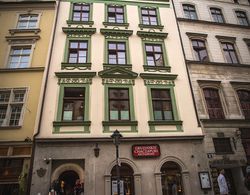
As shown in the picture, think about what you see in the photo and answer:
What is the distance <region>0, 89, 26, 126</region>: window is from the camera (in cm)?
1172

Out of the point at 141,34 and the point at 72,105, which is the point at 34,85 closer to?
the point at 72,105

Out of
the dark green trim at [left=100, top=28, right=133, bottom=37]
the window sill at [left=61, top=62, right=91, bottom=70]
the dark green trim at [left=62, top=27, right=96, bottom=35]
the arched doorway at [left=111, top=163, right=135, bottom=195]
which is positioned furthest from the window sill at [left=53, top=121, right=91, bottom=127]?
the dark green trim at [left=100, top=28, right=133, bottom=37]

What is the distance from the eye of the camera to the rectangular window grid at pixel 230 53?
15750mm

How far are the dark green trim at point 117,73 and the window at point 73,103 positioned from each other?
1656 mm

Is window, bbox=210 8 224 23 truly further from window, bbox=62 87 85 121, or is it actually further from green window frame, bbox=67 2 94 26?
window, bbox=62 87 85 121

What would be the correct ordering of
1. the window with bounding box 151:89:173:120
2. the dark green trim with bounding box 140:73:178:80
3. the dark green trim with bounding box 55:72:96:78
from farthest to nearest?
the dark green trim with bounding box 140:73:178:80, the dark green trim with bounding box 55:72:96:78, the window with bounding box 151:89:173:120

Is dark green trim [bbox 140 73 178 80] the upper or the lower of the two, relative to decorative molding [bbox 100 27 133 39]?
lower

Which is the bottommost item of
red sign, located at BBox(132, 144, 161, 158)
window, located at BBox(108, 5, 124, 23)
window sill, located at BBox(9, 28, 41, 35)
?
red sign, located at BBox(132, 144, 161, 158)

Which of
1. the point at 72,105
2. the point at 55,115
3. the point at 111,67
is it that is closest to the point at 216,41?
the point at 111,67

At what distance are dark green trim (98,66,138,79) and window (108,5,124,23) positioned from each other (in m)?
4.86

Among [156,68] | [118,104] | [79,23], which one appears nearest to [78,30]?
[79,23]

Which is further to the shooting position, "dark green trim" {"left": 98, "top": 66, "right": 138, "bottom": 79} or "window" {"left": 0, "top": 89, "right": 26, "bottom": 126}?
"dark green trim" {"left": 98, "top": 66, "right": 138, "bottom": 79}

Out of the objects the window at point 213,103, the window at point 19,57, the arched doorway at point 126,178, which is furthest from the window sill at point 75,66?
the window at point 213,103

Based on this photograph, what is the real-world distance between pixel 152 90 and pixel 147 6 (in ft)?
26.8
